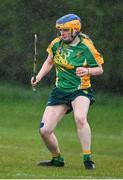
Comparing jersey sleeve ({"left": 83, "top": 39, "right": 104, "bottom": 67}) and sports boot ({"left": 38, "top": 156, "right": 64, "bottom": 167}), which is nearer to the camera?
jersey sleeve ({"left": 83, "top": 39, "right": 104, "bottom": 67})

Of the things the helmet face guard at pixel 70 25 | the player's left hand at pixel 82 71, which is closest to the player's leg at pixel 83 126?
the player's left hand at pixel 82 71

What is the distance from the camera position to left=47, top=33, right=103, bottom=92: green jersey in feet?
36.8

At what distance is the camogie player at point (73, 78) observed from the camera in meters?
11.1

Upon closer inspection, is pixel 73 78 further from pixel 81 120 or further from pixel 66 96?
pixel 81 120

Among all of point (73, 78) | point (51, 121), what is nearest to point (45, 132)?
point (51, 121)

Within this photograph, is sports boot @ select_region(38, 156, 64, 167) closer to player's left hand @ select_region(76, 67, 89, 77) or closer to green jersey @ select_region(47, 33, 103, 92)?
green jersey @ select_region(47, 33, 103, 92)

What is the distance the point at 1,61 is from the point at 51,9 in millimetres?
2679

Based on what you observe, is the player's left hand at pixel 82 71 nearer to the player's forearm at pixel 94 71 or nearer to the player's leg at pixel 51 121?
the player's forearm at pixel 94 71

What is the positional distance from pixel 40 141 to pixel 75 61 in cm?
718

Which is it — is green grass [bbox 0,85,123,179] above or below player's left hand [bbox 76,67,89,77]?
below

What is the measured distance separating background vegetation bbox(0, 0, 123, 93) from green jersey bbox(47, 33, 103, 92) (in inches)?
513

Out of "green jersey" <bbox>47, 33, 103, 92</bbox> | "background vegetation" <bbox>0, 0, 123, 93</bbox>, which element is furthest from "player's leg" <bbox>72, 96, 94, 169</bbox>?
"background vegetation" <bbox>0, 0, 123, 93</bbox>

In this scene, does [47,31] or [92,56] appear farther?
[47,31]

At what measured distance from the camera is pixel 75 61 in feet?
36.9
